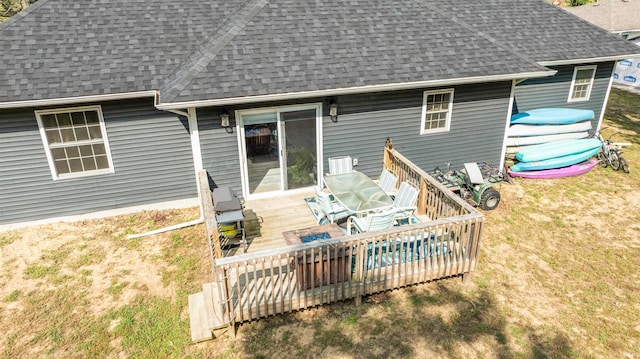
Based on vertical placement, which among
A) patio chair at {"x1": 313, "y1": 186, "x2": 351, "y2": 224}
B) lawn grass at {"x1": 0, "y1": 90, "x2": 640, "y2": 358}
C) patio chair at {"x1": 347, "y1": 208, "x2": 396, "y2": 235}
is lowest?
lawn grass at {"x1": 0, "y1": 90, "x2": 640, "y2": 358}

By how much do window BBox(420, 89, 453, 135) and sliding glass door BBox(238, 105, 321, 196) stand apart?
2.97 meters

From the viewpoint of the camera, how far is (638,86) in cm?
2295

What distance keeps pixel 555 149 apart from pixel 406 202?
21.2 feet

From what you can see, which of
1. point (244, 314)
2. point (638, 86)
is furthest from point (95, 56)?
point (638, 86)

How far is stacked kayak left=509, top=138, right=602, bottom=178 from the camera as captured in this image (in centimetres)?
1202

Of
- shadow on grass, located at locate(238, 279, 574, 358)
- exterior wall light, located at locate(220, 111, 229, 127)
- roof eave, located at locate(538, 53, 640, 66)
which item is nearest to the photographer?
shadow on grass, located at locate(238, 279, 574, 358)

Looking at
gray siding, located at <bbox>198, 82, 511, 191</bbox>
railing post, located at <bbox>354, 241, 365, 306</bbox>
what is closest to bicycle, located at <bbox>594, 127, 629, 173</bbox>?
gray siding, located at <bbox>198, 82, 511, 191</bbox>

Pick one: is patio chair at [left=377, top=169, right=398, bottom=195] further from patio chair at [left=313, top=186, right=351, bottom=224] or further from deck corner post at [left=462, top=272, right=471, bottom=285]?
deck corner post at [left=462, top=272, right=471, bottom=285]

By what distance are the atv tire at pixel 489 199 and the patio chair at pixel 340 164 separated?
3.43 metres

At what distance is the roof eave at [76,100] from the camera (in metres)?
8.27

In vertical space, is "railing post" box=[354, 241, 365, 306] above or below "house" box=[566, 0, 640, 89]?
below

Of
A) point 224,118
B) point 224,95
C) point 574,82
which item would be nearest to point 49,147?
point 224,118

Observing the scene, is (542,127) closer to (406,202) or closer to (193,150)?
(406,202)

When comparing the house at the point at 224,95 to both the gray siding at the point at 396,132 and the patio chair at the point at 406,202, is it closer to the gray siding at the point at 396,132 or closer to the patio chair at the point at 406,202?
the gray siding at the point at 396,132
